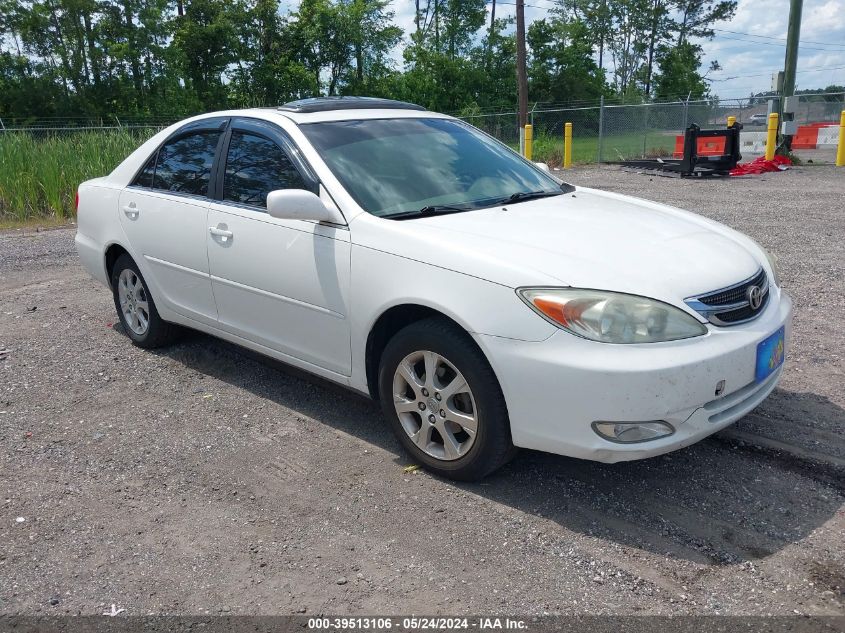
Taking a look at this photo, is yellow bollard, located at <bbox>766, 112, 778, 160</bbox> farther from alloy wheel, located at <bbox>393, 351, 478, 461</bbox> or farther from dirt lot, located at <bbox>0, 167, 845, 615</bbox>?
alloy wheel, located at <bbox>393, 351, 478, 461</bbox>

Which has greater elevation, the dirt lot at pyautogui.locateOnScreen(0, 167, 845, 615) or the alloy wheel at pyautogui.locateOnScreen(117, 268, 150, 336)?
the alloy wheel at pyautogui.locateOnScreen(117, 268, 150, 336)

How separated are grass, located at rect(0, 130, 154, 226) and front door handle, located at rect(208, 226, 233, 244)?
10176mm

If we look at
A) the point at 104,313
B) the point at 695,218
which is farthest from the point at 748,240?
the point at 104,313

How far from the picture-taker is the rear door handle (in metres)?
4.44

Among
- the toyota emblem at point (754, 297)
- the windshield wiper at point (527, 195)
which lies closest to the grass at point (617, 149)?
the windshield wiper at point (527, 195)

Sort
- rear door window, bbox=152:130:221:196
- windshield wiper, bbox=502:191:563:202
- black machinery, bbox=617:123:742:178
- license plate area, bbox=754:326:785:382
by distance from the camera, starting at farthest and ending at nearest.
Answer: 1. black machinery, bbox=617:123:742:178
2. rear door window, bbox=152:130:221:196
3. windshield wiper, bbox=502:191:563:202
4. license plate area, bbox=754:326:785:382

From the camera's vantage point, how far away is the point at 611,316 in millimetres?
3055

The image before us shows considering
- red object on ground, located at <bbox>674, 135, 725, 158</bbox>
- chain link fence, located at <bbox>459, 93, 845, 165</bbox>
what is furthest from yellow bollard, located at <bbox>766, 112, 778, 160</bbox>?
chain link fence, located at <bbox>459, 93, 845, 165</bbox>

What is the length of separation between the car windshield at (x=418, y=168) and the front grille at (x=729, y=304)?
131 centimetres

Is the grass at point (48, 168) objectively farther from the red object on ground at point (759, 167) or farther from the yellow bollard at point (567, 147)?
the red object on ground at point (759, 167)

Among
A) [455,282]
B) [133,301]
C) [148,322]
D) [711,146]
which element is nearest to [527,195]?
[455,282]

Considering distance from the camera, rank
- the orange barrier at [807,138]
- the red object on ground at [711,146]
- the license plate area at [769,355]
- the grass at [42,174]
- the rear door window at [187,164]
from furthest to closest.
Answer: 1. the orange barrier at [807,138]
2. the red object on ground at [711,146]
3. the grass at [42,174]
4. the rear door window at [187,164]
5. the license plate area at [769,355]

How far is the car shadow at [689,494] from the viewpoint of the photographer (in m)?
3.10

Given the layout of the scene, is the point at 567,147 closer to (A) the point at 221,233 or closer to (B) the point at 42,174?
(B) the point at 42,174
